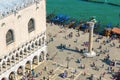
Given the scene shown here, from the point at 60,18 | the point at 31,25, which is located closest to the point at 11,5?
the point at 31,25

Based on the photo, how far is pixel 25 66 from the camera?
87.1 metres

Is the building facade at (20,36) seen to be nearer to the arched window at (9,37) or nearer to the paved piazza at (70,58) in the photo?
the arched window at (9,37)

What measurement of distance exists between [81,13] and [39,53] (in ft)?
151

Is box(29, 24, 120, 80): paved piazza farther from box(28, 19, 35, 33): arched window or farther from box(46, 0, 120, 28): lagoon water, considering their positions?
box(46, 0, 120, 28): lagoon water

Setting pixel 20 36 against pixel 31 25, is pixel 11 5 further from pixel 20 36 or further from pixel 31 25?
pixel 31 25

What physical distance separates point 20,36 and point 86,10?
188 ft

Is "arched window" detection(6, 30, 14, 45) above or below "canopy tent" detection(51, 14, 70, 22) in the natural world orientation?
below

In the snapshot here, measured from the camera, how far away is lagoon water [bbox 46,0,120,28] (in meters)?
126

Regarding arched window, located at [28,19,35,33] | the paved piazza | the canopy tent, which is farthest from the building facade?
the canopy tent

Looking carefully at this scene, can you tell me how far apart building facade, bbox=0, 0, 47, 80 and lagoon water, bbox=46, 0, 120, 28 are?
40.0m

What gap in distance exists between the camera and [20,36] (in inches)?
3182

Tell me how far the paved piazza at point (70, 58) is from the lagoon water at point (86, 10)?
2068cm

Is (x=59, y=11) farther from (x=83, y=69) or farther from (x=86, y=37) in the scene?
(x=83, y=69)

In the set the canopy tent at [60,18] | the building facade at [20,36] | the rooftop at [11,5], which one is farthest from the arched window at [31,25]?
the canopy tent at [60,18]
